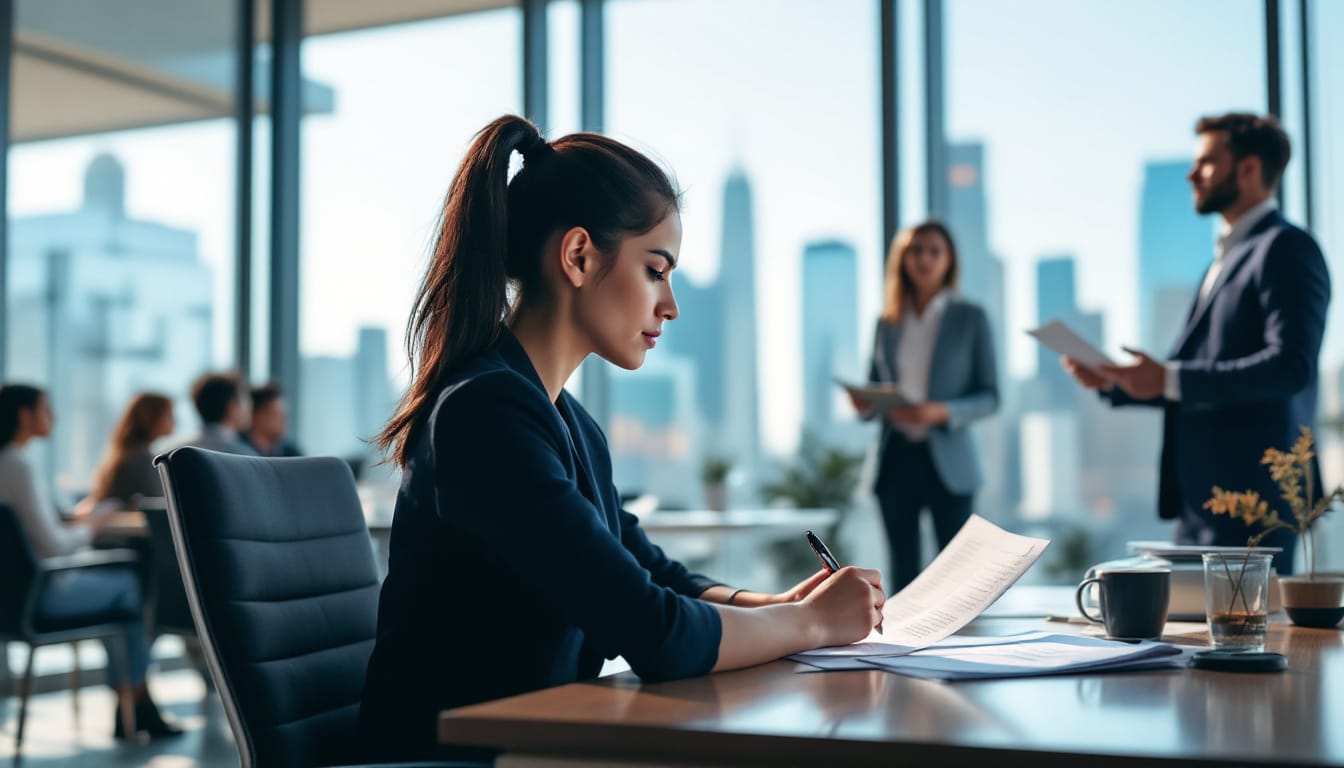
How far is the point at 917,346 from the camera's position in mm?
4215

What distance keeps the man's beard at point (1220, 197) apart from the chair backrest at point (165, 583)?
3153mm

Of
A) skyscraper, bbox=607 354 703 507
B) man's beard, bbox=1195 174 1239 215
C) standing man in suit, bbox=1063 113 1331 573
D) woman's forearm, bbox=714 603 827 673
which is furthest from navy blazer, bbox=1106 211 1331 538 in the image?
skyscraper, bbox=607 354 703 507

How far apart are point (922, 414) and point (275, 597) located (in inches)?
110

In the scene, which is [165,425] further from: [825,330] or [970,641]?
[970,641]

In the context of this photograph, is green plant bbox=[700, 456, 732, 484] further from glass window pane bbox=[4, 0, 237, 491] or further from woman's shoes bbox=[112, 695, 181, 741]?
glass window pane bbox=[4, 0, 237, 491]

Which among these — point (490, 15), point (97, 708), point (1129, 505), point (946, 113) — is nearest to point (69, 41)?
point (490, 15)

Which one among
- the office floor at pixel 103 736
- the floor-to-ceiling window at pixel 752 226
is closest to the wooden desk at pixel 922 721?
the office floor at pixel 103 736

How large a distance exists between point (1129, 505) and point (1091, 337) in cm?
66

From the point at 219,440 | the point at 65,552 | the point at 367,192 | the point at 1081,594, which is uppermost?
the point at 367,192

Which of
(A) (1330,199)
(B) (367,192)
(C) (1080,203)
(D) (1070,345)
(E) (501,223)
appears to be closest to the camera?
(E) (501,223)

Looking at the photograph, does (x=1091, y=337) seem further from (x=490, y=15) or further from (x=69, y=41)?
(x=69, y=41)

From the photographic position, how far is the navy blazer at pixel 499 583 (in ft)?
3.54

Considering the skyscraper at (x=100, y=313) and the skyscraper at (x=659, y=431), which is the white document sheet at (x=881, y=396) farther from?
the skyscraper at (x=100, y=313)

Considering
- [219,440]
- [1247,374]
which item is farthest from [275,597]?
[219,440]
